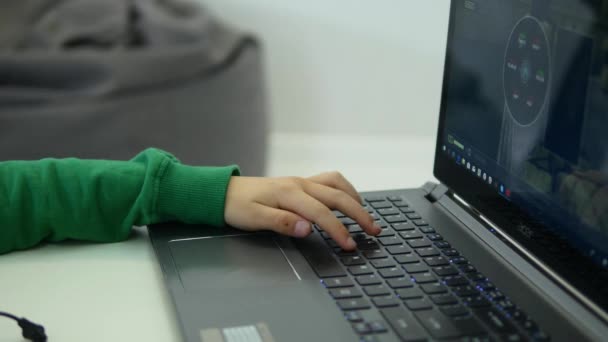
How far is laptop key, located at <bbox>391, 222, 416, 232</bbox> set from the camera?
30.2 inches

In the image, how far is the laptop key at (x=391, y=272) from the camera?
0.66m

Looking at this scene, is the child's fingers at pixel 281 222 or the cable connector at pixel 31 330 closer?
the cable connector at pixel 31 330

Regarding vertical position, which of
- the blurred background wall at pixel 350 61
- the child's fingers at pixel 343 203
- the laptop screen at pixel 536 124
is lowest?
the blurred background wall at pixel 350 61

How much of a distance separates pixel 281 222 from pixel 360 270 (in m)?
0.10

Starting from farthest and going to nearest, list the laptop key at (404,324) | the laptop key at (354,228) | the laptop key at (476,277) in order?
the laptop key at (354,228) → the laptop key at (476,277) → the laptop key at (404,324)

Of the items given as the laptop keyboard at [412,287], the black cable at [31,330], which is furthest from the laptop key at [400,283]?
the black cable at [31,330]

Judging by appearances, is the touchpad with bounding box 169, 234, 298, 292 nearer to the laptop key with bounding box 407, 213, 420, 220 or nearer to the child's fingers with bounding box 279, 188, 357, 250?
the child's fingers with bounding box 279, 188, 357, 250

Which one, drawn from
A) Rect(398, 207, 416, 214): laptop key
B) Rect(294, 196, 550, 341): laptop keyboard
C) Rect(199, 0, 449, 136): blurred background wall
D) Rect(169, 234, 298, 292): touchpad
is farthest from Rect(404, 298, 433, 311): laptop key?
Rect(199, 0, 449, 136): blurred background wall

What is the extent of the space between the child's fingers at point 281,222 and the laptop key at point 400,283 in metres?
0.11

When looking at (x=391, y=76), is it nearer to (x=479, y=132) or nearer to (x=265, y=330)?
(x=479, y=132)

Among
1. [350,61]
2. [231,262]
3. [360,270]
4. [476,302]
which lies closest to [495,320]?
[476,302]

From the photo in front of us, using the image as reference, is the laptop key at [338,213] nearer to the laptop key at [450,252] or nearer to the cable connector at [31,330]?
the laptop key at [450,252]

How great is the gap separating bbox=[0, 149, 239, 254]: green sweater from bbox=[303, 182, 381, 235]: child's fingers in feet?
0.30

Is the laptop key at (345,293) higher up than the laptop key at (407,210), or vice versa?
the laptop key at (345,293)
